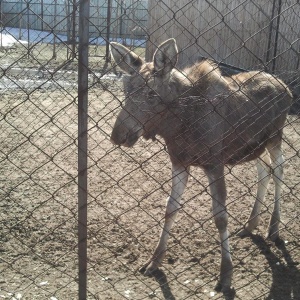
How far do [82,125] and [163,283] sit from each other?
78.3 inches

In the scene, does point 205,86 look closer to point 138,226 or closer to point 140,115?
point 140,115

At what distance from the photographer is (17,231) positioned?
14.6 ft

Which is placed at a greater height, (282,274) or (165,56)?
(165,56)

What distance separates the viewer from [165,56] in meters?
3.06

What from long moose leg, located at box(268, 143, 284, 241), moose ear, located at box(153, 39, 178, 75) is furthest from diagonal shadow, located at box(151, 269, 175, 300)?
moose ear, located at box(153, 39, 178, 75)

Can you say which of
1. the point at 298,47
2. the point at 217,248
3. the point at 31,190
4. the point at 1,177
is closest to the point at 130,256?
the point at 217,248

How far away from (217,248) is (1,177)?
3.30 m

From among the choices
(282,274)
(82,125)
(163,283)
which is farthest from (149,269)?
(82,125)

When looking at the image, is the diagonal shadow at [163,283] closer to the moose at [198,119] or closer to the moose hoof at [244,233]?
the moose at [198,119]

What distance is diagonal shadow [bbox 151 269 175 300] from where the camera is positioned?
362 cm

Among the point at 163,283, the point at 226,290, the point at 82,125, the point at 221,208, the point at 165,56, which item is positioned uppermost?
Result: the point at 165,56

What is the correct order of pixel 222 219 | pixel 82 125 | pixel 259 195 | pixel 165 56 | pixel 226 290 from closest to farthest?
1. pixel 82 125
2. pixel 165 56
3. pixel 226 290
4. pixel 222 219
5. pixel 259 195

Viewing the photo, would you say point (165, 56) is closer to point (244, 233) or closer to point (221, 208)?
point (221, 208)

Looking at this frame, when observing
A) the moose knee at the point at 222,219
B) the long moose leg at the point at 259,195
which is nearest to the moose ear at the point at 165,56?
the moose knee at the point at 222,219
